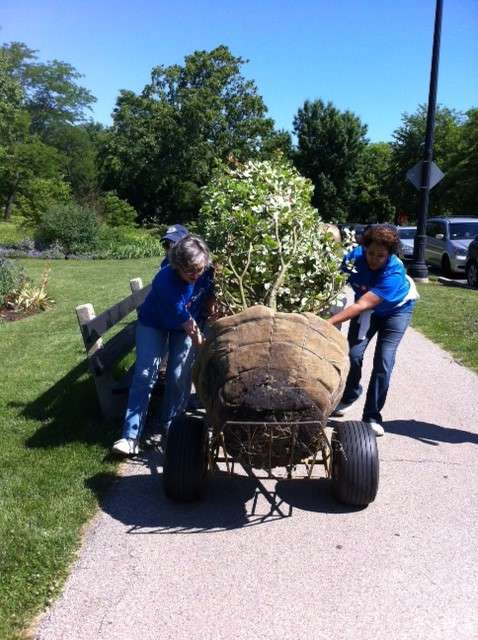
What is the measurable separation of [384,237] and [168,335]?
5.88 feet

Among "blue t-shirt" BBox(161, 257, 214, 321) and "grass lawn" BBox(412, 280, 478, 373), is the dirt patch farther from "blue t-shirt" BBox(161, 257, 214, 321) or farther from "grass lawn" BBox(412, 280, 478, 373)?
"blue t-shirt" BBox(161, 257, 214, 321)

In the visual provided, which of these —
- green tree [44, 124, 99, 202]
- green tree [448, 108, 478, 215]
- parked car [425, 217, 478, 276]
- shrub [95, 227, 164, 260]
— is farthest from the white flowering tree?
green tree [44, 124, 99, 202]

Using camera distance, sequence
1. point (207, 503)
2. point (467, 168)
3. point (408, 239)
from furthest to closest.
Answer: point (467, 168) < point (408, 239) < point (207, 503)

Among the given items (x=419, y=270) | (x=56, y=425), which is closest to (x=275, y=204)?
(x=56, y=425)

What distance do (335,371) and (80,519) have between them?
1.68 metres

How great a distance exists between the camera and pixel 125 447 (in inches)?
174

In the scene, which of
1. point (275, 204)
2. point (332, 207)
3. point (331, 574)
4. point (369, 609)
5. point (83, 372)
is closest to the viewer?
point (369, 609)

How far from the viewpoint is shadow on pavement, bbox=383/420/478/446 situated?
16.6 ft

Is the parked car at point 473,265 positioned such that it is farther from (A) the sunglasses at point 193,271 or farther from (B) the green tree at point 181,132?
(B) the green tree at point 181,132

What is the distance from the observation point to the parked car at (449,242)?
18.5 m

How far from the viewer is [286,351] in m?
3.29

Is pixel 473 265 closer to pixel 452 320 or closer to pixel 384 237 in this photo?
pixel 452 320

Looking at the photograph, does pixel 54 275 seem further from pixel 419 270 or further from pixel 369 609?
pixel 369 609

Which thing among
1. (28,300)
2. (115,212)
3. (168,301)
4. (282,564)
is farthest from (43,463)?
(115,212)
